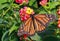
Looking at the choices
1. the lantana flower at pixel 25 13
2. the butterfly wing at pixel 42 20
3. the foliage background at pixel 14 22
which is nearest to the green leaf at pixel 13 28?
the foliage background at pixel 14 22

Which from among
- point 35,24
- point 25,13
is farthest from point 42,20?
point 25,13

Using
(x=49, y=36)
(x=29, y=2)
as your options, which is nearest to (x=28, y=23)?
(x=49, y=36)

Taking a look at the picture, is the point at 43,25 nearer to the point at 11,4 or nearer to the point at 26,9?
Result: the point at 26,9

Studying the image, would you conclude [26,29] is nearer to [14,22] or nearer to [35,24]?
[35,24]

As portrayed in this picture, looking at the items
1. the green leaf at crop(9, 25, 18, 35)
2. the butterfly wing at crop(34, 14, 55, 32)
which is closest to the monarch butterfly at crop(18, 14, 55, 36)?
the butterfly wing at crop(34, 14, 55, 32)

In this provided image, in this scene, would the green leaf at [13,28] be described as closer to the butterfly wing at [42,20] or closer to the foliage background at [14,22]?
the foliage background at [14,22]
